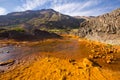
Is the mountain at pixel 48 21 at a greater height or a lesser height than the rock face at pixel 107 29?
greater

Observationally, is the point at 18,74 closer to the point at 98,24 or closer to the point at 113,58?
the point at 113,58

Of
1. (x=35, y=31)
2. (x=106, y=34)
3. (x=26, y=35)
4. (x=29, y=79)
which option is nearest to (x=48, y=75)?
(x=29, y=79)

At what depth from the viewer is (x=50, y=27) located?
317 feet

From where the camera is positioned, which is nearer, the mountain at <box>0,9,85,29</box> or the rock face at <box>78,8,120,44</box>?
the rock face at <box>78,8,120,44</box>

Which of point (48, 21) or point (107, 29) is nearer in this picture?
point (107, 29)

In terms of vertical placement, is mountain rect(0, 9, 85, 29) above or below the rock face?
above

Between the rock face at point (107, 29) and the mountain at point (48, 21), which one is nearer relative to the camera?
the rock face at point (107, 29)

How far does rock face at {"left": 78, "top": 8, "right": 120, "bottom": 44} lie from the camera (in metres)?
35.9

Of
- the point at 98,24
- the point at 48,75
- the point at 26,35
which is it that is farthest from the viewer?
the point at 26,35

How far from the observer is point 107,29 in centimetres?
3962

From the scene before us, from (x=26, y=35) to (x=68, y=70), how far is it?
3947 centimetres

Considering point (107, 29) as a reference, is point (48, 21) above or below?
above

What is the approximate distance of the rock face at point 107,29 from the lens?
35.9m

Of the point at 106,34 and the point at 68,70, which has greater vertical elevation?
the point at 106,34
